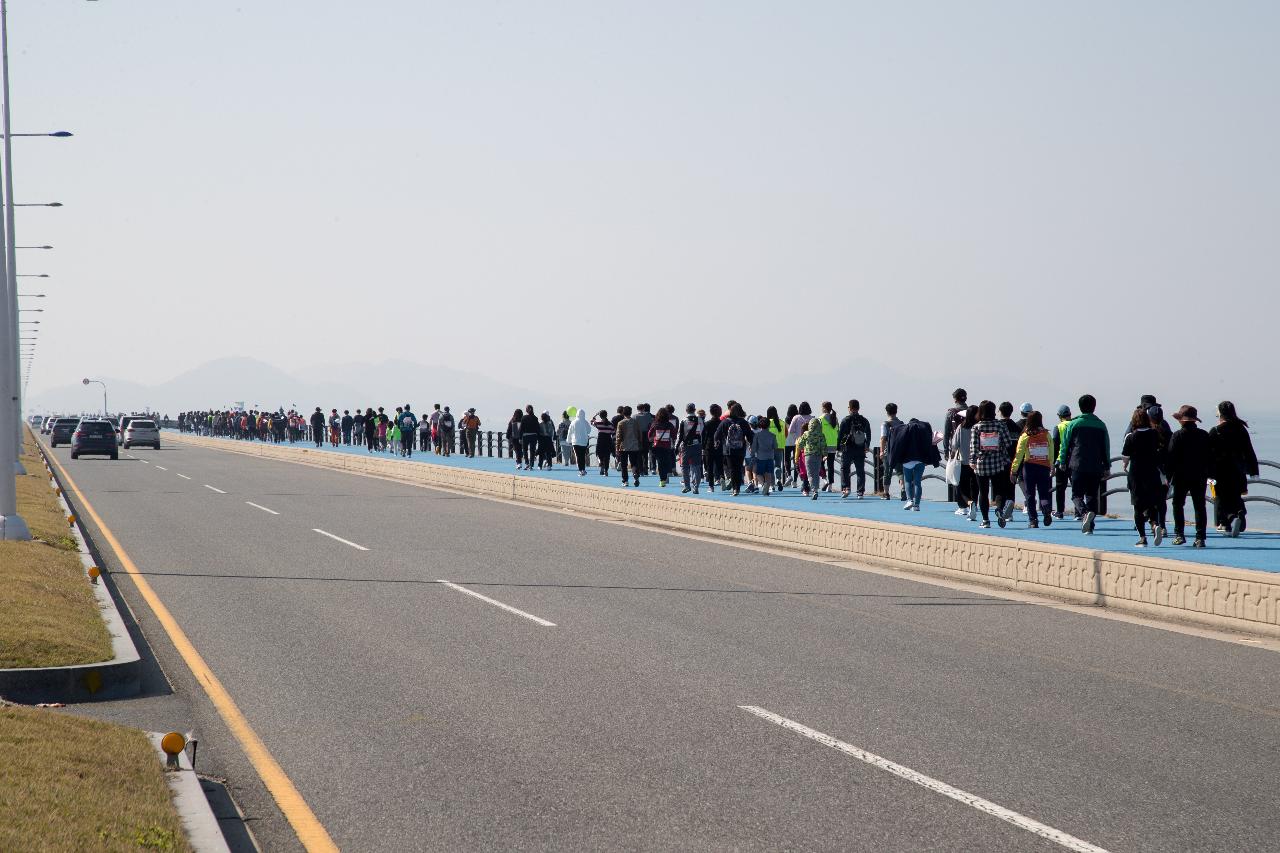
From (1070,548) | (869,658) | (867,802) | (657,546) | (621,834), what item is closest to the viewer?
(621,834)

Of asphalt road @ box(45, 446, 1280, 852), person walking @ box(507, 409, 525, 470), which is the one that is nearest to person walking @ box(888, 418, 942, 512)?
asphalt road @ box(45, 446, 1280, 852)

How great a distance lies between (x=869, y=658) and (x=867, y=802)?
373cm

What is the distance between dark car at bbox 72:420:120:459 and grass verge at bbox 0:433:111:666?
35066 mm

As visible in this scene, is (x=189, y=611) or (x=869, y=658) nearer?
(x=869, y=658)

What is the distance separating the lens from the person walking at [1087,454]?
55.8 feet

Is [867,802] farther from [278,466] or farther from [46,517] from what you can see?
[278,466]

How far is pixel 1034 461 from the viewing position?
18.5 m

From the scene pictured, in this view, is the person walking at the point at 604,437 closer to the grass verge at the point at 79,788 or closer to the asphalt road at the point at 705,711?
the asphalt road at the point at 705,711

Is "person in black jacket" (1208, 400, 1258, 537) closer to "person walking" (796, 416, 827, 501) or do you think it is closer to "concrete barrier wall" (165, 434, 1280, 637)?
"concrete barrier wall" (165, 434, 1280, 637)

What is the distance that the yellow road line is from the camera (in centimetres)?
541

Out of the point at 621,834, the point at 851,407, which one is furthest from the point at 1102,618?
the point at 851,407

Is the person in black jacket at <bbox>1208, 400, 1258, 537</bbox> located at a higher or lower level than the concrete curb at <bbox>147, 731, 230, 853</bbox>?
higher

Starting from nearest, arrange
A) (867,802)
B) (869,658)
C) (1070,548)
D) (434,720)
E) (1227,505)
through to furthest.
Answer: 1. (867,802)
2. (434,720)
3. (869,658)
4. (1070,548)
5. (1227,505)

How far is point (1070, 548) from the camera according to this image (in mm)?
12938
